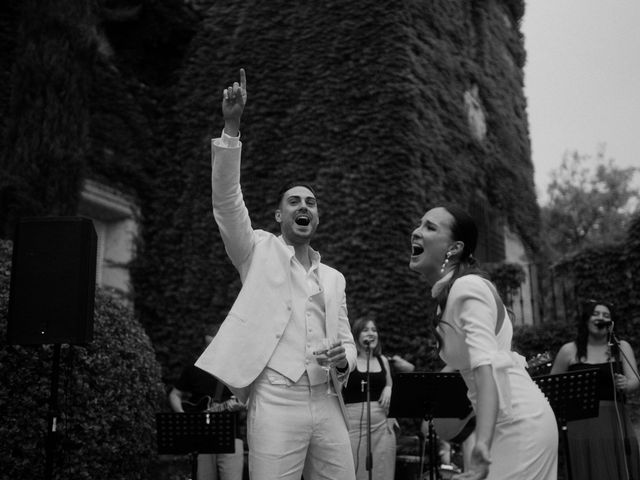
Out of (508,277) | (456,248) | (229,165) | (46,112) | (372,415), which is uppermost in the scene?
(46,112)

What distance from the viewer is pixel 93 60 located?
33.2ft

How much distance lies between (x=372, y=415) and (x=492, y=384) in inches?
191

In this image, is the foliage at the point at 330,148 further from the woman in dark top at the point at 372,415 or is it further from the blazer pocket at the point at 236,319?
the blazer pocket at the point at 236,319

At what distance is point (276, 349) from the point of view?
350 cm

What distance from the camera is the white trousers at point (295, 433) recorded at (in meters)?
3.27

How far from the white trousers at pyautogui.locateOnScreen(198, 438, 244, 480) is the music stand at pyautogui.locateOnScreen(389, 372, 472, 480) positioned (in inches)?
73.6

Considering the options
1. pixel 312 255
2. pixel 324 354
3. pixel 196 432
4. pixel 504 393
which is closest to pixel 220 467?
pixel 196 432

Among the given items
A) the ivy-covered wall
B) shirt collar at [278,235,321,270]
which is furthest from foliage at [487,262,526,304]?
shirt collar at [278,235,321,270]

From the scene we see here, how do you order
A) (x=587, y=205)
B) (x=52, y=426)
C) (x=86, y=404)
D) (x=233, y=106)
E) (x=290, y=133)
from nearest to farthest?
(x=233, y=106)
(x=52, y=426)
(x=86, y=404)
(x=290, y=133)
(x=587, y=205)

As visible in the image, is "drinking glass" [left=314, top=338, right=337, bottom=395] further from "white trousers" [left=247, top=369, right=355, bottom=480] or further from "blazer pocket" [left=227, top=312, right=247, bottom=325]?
"blazer pocket" [left=227, top=312, right=247, bottom=325]

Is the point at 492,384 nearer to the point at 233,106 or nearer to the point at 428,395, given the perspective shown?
the point at 233,106

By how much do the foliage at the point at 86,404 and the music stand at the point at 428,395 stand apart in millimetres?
2259

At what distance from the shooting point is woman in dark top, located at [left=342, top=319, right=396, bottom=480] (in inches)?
275

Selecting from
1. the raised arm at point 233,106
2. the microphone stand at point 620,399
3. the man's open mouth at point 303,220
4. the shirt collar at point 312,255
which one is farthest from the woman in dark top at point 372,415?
the raised arm at point 233,106
